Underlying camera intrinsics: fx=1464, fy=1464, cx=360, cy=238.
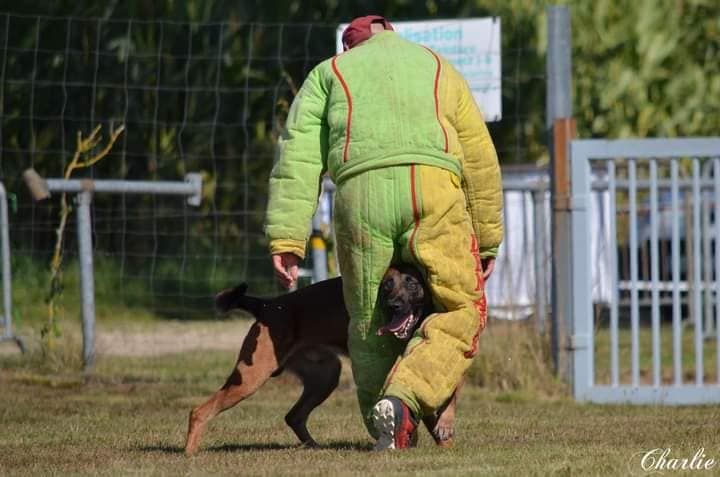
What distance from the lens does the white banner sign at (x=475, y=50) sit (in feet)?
33.3

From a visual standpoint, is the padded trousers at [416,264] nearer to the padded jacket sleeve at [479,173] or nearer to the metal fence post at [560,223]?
the padded jacket sleeve at [479,173]

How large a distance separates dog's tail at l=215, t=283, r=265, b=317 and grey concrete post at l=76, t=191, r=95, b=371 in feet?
11.9

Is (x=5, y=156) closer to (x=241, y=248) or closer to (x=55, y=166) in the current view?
(x=55, y=166)

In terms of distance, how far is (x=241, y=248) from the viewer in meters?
15.9

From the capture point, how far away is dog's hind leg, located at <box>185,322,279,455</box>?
6.32m

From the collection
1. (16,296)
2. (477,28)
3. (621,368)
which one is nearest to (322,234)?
(477,28)

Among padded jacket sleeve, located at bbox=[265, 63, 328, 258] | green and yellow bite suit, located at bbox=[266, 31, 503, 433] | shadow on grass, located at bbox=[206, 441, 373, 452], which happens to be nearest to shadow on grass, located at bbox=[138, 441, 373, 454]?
shadow on grass, located at bbox=[206, 441, 373, 452]

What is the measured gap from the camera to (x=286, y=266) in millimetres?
5965

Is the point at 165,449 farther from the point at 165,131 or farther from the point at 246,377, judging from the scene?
the point at 165,131

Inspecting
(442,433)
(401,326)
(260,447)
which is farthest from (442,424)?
(260,447)

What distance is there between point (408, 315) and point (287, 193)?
69 cm

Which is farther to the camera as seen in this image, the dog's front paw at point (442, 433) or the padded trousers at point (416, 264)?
the dog's front paw at point (442, 433)

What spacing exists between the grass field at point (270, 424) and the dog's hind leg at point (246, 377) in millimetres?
153

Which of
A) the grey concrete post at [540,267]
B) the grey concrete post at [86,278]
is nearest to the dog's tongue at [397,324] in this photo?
the grey concrete post at [540,267]
